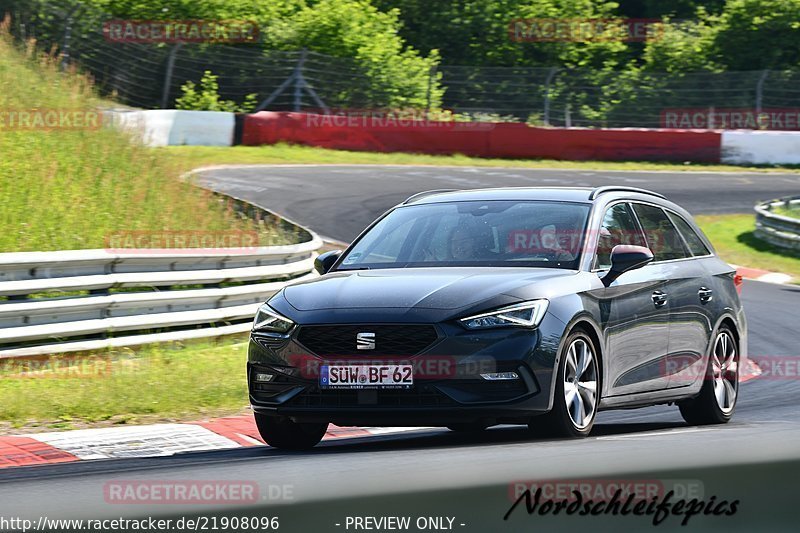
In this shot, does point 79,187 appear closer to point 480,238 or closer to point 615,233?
point 480,238

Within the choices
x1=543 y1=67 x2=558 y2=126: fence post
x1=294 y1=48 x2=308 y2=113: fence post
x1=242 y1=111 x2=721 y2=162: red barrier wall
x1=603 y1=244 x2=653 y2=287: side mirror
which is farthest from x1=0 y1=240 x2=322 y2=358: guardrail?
x1=543 y1=67 x2=558 y2=126: fence post

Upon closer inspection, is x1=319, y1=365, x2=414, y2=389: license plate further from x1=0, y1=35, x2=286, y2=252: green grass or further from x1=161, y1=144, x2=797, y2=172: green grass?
x1=161, y1=144, x2=797, y2=172: green grass

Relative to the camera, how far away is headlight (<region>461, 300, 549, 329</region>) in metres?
6.38

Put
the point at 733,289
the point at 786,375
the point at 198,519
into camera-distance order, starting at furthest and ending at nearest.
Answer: the point at 786,375 → the point at 733,289 → the point at 198,519

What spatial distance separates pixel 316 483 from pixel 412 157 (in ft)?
100

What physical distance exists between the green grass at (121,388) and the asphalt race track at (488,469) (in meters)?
1.50

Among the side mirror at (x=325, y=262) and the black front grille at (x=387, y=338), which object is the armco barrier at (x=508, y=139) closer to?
the side mirror at (x=325, y=262)

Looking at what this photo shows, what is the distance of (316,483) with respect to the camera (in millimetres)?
2555

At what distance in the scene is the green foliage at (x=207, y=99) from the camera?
33531 mm

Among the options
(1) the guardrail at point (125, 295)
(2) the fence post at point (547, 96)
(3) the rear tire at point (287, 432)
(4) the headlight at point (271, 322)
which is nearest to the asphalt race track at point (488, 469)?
(3) the rear tire at point (287, 432)

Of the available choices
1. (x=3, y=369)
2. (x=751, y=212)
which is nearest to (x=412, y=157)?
(x=751, y=212)

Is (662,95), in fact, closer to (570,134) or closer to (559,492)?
(570,134)

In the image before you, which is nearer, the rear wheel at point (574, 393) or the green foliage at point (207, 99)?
the rear wheel at point (574, 393)

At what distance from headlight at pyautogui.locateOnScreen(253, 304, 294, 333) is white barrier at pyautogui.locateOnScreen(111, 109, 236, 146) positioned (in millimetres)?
22363
